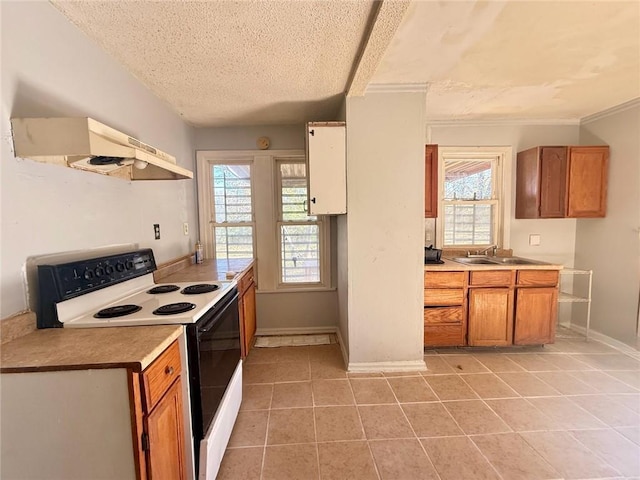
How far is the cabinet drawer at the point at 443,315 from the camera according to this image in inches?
107

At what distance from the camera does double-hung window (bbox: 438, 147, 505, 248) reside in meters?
3.29

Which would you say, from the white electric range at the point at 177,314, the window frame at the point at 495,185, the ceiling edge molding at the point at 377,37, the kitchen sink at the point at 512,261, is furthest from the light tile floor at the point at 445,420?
the ceiling edge molding at the point at 377,37

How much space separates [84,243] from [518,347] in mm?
3698

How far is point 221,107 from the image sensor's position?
2.57 metres

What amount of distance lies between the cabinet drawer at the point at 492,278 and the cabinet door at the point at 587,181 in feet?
3.41

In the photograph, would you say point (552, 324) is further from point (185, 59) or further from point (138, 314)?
point (185, 59)

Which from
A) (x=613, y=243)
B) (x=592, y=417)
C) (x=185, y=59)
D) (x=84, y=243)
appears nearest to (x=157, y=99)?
(x=185, y=59)

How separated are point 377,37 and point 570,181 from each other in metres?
2.75

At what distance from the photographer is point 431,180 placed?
2.83 m

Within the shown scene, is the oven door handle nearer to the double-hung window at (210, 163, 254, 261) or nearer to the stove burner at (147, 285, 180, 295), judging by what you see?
the stove burner at (147, 285, 180, 295)

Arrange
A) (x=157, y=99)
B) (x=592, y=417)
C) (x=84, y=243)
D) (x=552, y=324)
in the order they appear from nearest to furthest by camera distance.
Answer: (x=84, y=243)
(x=592, y=417)
(x=157, y=99)
(x=552, y=324)

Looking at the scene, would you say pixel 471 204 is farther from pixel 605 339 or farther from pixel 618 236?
pixel 605 339

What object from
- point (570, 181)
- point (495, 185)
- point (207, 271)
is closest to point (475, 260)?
point (495, 185)

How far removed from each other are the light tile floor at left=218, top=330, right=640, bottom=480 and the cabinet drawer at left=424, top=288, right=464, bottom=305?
52cm
